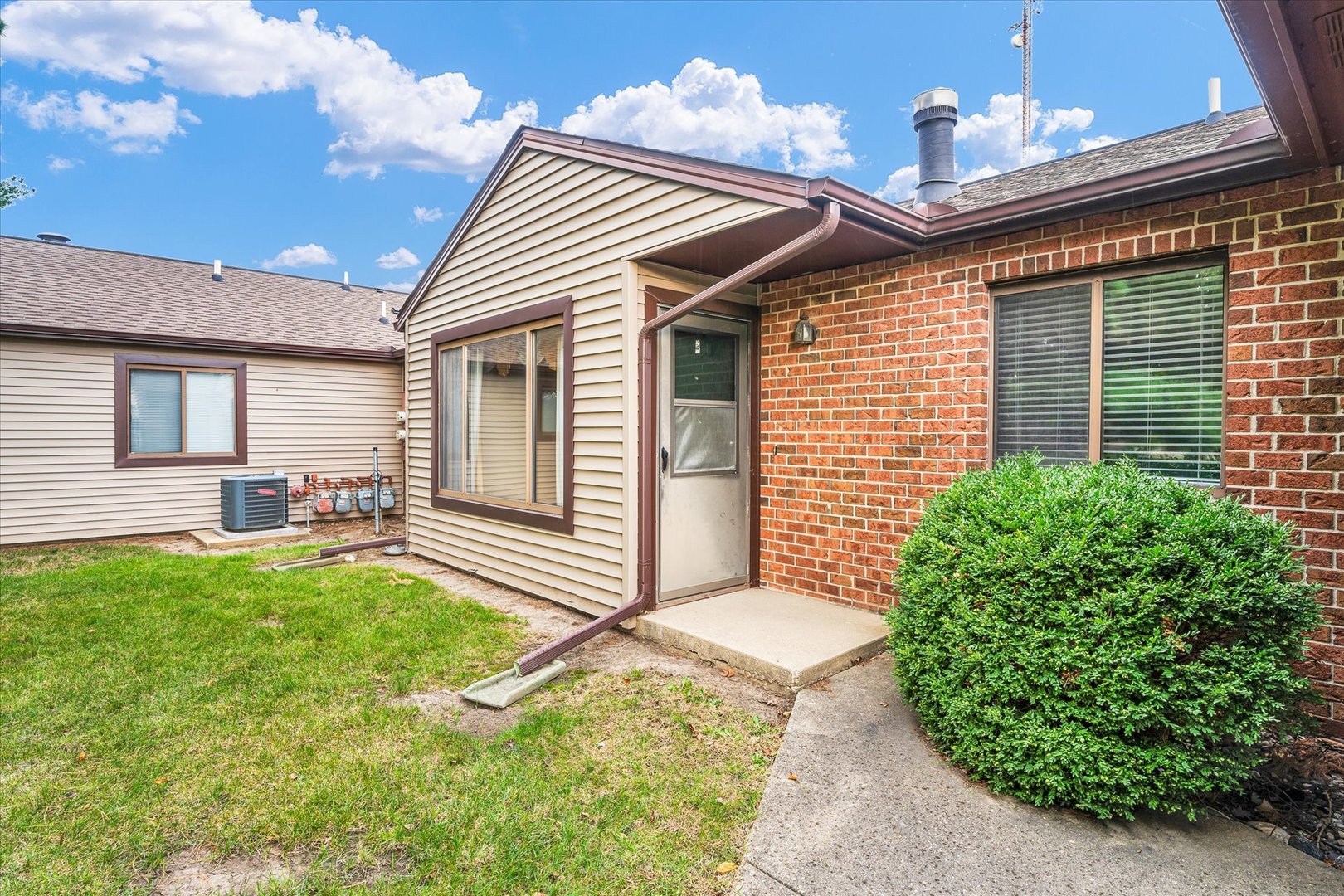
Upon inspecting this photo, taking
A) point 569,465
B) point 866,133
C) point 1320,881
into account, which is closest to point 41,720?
point 569,465

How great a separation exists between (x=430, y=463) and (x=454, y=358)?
4.03 feet

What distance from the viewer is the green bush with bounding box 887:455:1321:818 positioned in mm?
2127

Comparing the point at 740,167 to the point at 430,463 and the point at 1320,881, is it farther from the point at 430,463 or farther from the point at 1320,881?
the point at 430,463

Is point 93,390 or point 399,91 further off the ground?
point 399,91

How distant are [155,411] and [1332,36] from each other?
11.2 m

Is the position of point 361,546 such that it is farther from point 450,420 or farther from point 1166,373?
point 1166,373

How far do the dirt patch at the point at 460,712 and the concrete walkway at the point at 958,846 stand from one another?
1.37 metres

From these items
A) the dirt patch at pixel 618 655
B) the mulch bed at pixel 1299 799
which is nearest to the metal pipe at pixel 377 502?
the dirt patch at pixel 618 655

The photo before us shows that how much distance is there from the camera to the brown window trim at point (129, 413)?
8305mm

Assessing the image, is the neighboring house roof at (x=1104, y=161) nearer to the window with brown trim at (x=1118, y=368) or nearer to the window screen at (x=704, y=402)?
the window with brown trim at (x=1118, y=368)

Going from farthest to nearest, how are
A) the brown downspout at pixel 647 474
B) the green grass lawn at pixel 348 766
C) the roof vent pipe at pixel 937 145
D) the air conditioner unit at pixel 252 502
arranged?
the air conditioner unit at pixel 252 502
the roof vent pipe at pixel 937 145
the brown downspout at pixel 647 474
the green grass lawn at pixel 348 766

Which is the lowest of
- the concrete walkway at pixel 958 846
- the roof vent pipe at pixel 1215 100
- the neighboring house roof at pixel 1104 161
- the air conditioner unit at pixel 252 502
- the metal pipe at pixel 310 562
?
the metal pipe at pixel 310 562

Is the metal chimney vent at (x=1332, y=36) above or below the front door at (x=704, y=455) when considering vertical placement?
above

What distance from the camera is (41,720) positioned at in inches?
123
